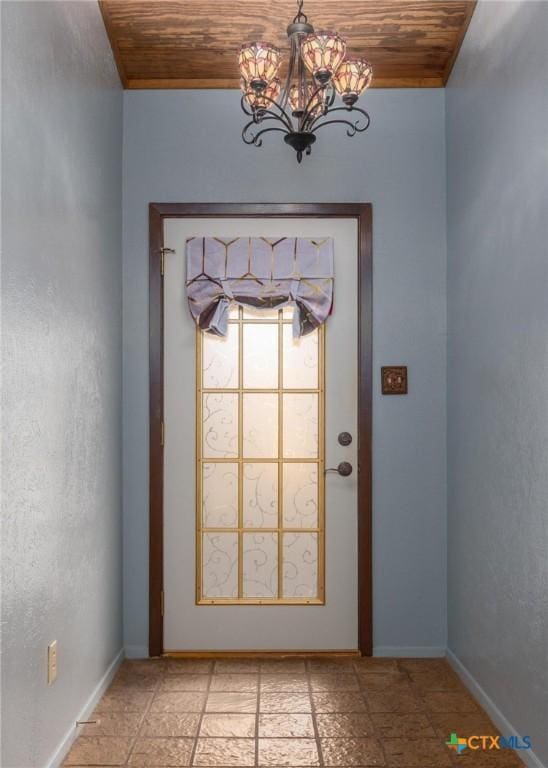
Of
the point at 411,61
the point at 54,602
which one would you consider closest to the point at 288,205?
the point at 411,61

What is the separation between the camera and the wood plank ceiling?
2.79 meters

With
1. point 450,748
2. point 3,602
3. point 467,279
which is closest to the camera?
point 3,602

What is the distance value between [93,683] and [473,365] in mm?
1976

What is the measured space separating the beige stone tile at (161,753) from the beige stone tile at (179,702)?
9.2 inches

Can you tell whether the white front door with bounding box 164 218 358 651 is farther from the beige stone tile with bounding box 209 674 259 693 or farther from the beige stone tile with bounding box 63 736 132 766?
the beige stone tile with bounding box 63 736 132 766

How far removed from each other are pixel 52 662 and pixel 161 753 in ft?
1.72

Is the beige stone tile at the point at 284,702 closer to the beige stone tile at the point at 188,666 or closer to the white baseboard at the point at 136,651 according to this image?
the beige stone tile at the point at 188,666

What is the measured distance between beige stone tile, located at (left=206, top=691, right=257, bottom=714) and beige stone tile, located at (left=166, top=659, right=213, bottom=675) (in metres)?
0.24

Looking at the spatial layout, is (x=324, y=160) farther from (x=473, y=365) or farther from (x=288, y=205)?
(x=473, y=365)

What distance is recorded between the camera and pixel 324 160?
10.5 ft

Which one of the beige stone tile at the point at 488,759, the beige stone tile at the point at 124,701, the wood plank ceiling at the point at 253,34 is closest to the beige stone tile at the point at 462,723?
the beige stone tile at the point at 488,759

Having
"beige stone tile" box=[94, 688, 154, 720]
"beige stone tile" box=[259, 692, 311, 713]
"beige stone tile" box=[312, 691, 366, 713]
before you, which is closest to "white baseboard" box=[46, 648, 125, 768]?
"beige stone tile" box=[94, 688, 154, 720]

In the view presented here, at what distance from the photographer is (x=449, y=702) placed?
2.65 meters

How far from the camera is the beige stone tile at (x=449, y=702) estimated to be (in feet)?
8.51
